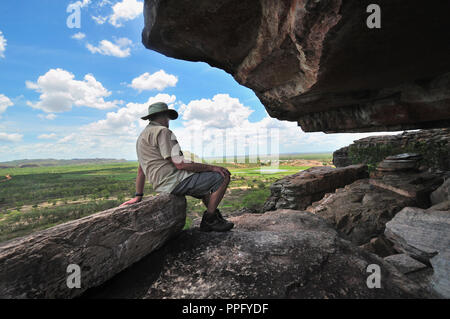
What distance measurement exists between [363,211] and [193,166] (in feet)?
23.4

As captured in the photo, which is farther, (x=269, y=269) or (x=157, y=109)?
(x=157, y=109)

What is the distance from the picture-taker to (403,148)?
1454 cm

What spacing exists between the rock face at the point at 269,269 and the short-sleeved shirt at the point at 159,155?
1.11 metres

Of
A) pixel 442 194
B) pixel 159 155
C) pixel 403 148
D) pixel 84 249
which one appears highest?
pixel 403 148

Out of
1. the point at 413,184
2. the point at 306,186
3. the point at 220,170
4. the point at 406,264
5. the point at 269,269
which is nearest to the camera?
the point at 269,269

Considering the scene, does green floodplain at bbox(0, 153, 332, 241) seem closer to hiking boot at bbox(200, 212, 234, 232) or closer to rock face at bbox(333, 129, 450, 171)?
hiking boot at bbox(200, 212, 234, 232)

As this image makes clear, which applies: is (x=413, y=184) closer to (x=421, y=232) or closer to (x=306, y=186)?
(x=306, y=186)

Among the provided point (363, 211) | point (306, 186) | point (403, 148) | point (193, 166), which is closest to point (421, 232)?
point (363, 211)

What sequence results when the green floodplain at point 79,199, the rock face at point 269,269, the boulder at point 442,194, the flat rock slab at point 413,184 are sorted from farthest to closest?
the green floodplain at point 79,199
the flat rock slab at point 413,184
the boulder at point 442,194
the rock face at point 269,269

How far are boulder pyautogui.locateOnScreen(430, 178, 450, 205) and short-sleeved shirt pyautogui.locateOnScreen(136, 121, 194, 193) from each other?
887 cm

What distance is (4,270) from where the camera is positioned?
1.72 meters

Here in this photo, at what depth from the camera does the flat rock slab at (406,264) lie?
3441mm

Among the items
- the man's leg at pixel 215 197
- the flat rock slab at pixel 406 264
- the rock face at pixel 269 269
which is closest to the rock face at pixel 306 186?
the flat rock slab at pixel 406 264

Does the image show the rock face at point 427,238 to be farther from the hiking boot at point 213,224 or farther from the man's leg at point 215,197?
the man's leg at point 215,197
